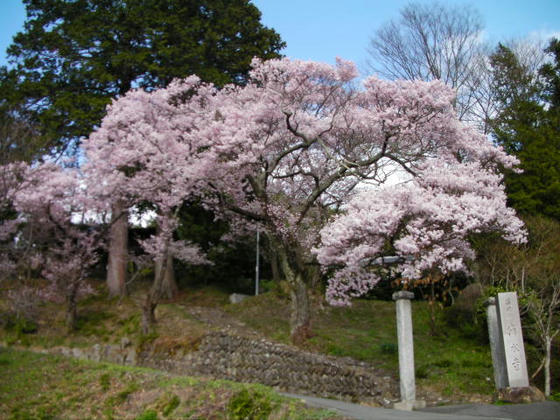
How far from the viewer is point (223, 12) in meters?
21.9

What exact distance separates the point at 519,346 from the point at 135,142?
12.0 metres

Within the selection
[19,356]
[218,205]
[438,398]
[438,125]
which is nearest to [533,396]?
[438,398]

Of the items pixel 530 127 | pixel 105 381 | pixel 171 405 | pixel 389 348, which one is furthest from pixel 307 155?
pixel 171 405

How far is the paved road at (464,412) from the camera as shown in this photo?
809 centimetres

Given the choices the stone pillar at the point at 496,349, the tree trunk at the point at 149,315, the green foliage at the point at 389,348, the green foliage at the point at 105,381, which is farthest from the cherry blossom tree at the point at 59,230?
the stone pillar at the point at 496,349

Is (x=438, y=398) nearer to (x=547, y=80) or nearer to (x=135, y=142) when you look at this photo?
(x=135, y=142)

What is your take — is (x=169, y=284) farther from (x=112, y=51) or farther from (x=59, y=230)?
(x=112, y=51)

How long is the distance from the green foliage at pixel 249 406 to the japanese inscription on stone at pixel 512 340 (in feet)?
15.1

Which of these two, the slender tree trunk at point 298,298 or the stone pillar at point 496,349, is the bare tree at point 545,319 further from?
the slender tree trunk at point 298,298

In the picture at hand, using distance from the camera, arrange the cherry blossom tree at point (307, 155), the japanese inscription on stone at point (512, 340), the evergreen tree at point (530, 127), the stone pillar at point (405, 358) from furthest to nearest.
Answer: the evergreen tree at point (530, 127), the cherry blossom tree at point (307, 155), the stone pillar at point (405, 358), the japanese inscription on stone at point (512, 340)

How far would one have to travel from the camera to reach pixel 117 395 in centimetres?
1060

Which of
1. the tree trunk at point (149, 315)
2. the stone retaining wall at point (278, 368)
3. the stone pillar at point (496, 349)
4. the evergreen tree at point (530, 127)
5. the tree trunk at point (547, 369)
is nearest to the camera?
the stone pillar at point (496, 349)

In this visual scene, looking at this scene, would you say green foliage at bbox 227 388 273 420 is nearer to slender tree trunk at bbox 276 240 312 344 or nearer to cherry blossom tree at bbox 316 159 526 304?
cherry blossom tree at bbox 316 159 526 304

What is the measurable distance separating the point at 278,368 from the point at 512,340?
4828 mm
